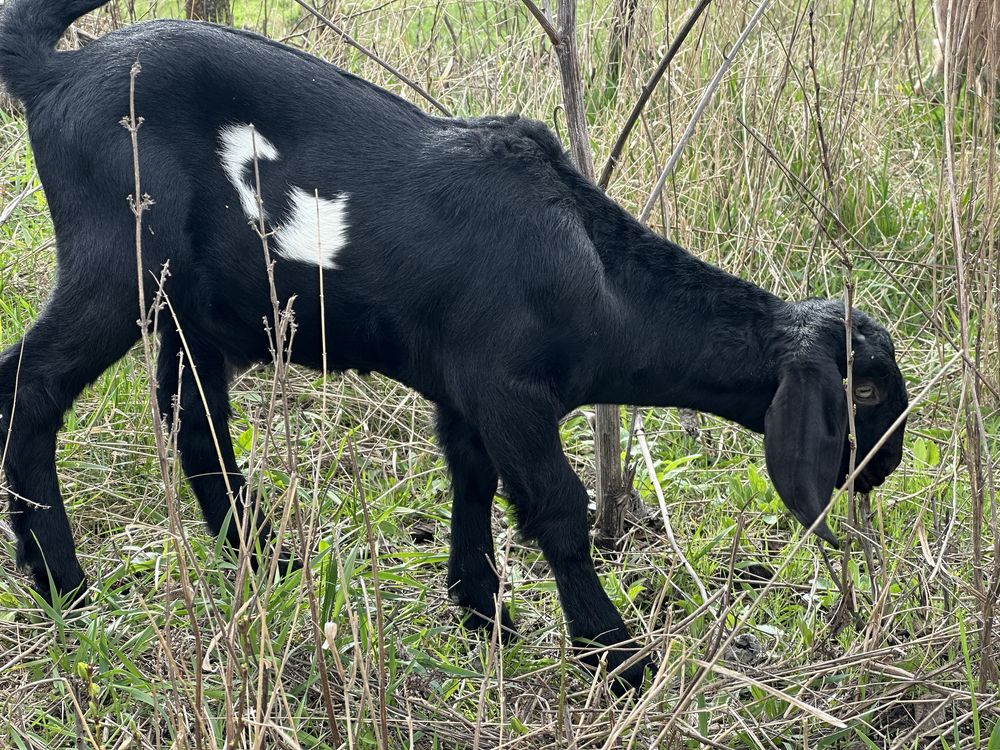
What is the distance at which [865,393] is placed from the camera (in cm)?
334

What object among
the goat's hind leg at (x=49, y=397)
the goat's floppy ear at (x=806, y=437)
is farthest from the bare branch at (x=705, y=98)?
the goat's hind leg at (x=49, y=397)

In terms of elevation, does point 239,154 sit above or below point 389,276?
above

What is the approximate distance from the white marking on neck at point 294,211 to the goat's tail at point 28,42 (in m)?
0.52

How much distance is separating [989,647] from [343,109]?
2.11 metres

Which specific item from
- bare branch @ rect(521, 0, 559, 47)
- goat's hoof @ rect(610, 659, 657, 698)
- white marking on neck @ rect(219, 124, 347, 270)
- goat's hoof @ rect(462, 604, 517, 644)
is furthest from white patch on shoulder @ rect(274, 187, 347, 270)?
goat's hoof @ rect(610, 659, 657, 698)

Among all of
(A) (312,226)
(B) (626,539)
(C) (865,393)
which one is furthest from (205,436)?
(C) (865,393)

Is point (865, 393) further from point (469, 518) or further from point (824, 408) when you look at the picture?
point (469, 518)

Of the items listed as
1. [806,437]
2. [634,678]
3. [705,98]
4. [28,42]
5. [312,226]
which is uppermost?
[705,98]

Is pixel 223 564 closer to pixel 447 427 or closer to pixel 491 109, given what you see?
pixel 447 427

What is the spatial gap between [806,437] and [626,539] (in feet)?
3.51

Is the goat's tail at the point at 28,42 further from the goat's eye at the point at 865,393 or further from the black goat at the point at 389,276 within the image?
the goat's eye at the point at 865,393

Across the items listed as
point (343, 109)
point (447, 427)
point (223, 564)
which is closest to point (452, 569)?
point (447, 427)

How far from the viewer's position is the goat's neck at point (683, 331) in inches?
131

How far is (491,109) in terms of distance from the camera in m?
5.54
